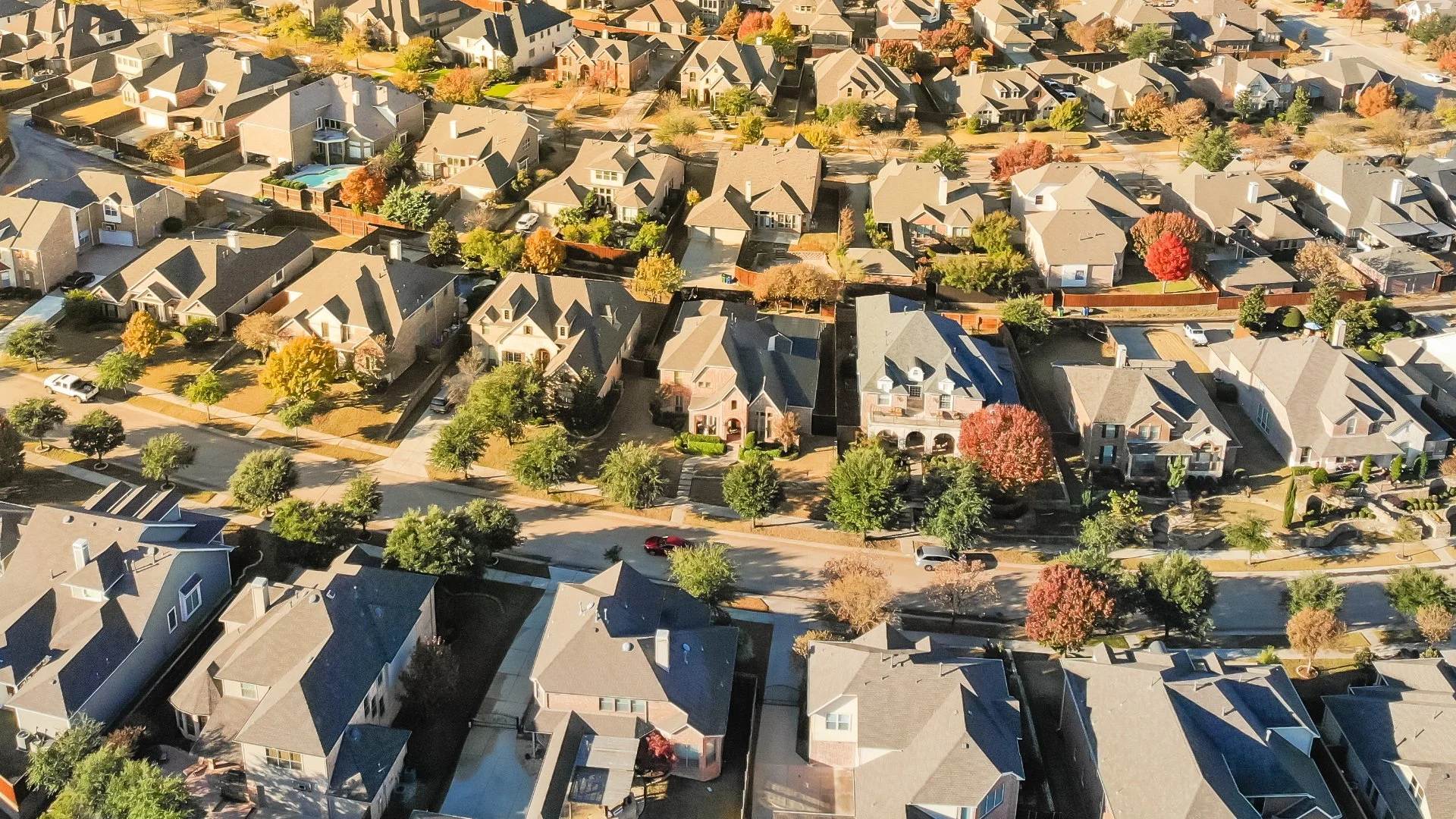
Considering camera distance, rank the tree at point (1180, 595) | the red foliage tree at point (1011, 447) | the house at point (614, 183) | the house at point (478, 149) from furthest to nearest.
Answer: the house at point (478, 149) → the house at point (614, 183) → the red foliage tree at point (1011, 447) → the tree at point (1180, 595)

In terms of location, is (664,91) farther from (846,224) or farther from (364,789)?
(364,789)

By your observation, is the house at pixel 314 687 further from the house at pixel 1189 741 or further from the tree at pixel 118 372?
the house at pixel 1189 741

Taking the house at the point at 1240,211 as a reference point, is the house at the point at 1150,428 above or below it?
above

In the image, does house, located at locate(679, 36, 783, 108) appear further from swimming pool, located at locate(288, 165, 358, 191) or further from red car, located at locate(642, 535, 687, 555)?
red car, located at locate(642, 535, 687, 555)

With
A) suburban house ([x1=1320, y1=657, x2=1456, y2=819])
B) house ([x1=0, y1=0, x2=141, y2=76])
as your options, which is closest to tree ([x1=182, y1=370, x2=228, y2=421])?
suburban house ([x1=1320, y1=657, x2=1456, y2=819])

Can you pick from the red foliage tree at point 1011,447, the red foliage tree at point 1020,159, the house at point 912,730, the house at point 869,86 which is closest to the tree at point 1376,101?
the red foliage tree at point 1020,159

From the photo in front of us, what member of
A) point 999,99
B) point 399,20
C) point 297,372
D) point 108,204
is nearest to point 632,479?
point 297,372

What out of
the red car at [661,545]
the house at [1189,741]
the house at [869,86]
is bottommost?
the house at [869,86]
